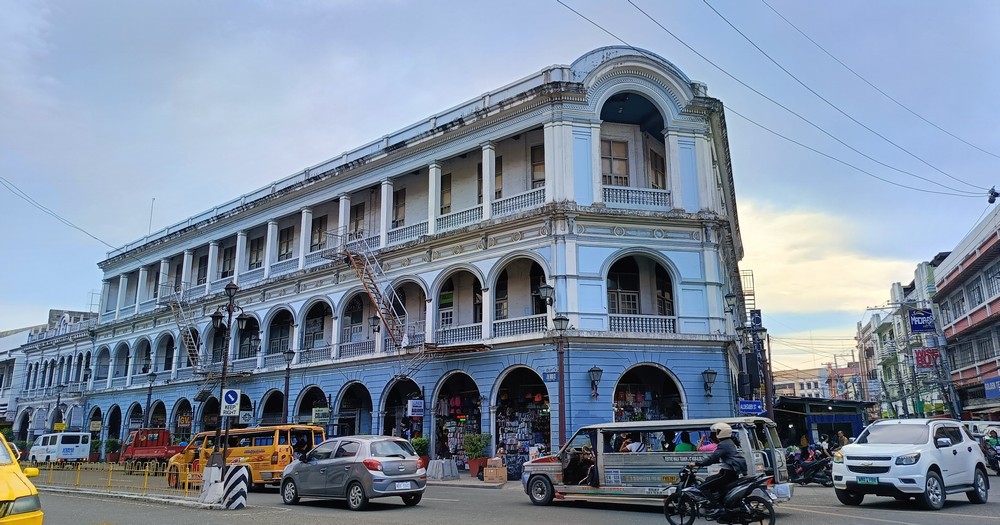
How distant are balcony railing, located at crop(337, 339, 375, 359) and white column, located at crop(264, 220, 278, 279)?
23.8ft

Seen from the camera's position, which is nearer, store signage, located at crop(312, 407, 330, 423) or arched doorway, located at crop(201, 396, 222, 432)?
store signage, located at crop(312, 407, 330, 423)

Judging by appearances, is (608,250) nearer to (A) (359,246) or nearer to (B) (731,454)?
(A) (359,246)

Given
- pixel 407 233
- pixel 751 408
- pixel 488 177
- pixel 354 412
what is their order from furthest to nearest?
pixel 354 412 → pixel 407 233 → pixel 488 177 → pixel 751 408

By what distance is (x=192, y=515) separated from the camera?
13172mm

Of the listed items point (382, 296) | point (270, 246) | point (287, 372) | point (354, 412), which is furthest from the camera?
point (270, 246)

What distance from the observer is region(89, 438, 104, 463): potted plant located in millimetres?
41334

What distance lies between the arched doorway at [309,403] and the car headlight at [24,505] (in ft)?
77.2

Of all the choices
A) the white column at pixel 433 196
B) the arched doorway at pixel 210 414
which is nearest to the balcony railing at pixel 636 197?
the white column at pixel 433 196

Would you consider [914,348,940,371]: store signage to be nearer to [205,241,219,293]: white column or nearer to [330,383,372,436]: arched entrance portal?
[330,383,372,436]: arched entrance portal

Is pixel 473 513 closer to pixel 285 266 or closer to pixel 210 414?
pixel 285 266

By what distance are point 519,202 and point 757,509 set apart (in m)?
17.2

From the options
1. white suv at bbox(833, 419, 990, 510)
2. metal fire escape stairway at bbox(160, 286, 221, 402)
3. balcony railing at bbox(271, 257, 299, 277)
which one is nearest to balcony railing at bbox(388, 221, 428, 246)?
balcony railing at bbox(271, 257, 299, 277)

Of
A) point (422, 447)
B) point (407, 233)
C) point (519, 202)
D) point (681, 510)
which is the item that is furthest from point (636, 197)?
point (681, 510)

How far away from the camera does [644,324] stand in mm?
23516
